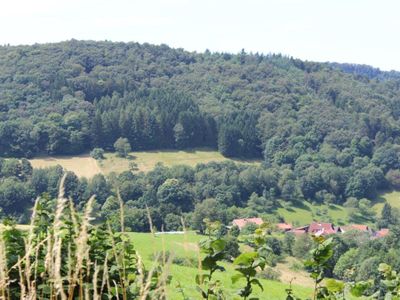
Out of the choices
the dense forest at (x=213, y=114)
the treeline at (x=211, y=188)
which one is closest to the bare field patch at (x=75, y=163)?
the dense forest at (x=213, y=114)

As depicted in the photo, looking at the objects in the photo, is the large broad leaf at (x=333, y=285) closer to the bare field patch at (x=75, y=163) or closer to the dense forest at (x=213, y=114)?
the dense forest at (x=213, y=114)

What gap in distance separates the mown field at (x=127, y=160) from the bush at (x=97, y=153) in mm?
773

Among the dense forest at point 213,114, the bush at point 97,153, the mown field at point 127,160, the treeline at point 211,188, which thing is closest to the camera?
the treeline at point 211,188

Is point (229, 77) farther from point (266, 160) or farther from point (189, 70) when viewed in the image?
point (266, 160)

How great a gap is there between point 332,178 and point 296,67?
271 feet

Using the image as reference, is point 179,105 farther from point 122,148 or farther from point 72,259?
point 72,259

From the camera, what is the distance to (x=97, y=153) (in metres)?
100

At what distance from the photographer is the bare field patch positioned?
90950mm

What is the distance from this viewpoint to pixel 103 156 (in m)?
102

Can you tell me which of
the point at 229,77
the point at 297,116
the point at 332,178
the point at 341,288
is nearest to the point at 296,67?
the point at 229,77

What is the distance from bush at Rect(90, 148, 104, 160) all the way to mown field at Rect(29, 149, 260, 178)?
2.54 ft

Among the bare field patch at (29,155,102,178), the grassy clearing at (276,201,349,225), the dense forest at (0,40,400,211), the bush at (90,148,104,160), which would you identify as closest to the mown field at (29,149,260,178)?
the bare field patch at (29,155,102,178)

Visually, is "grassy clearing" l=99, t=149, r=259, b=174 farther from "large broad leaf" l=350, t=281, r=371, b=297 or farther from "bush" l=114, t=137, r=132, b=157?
"large broad leaf" l=350, t=281, r=371, b=297

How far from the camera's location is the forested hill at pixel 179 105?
366ft
